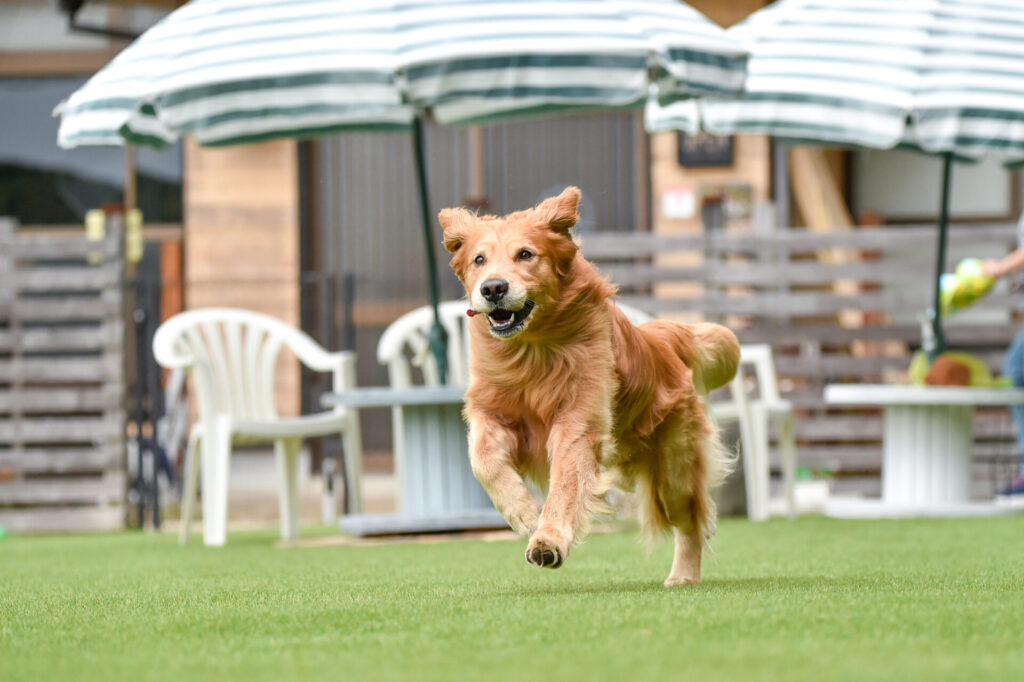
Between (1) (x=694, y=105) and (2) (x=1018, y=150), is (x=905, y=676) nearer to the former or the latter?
(2) (x=1018, y=150)

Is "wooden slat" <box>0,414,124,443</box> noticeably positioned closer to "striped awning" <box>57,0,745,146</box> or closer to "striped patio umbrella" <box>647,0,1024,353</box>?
"striped awning" <box>57,0,745,146</box>

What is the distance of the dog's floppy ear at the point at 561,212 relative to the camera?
3.73 metres

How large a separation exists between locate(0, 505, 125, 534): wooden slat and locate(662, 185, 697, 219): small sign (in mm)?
4434

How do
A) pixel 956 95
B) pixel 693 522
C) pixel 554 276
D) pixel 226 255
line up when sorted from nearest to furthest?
pixel 554 276 < pixel 693 522 < pixel 956 95 < pixel 226 255

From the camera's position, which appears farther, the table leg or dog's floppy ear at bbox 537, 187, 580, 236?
the table leg

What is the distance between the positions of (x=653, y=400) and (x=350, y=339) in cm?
549

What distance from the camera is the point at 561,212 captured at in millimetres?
3734

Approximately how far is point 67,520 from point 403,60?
4.29m

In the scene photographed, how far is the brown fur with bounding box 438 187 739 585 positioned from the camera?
3.57 m

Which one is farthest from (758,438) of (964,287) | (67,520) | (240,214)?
(240,214)

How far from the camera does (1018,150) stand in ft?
23.0

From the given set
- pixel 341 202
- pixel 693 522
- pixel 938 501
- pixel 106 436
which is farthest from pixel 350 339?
pixel 693 522

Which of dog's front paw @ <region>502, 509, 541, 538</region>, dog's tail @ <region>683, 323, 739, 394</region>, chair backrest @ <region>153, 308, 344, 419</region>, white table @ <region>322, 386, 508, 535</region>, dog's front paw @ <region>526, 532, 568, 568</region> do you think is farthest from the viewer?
chair backrest @ <region>153, 308, 344, 419</region>

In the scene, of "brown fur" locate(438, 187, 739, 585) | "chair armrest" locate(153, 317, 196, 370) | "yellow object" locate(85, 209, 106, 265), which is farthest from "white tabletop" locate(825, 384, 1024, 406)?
"yellow object" locate(85, 209, 106, 265)
